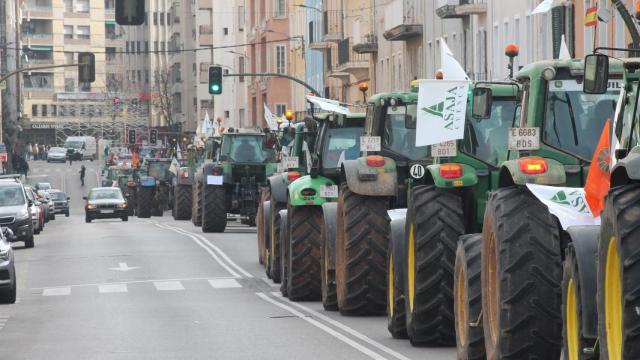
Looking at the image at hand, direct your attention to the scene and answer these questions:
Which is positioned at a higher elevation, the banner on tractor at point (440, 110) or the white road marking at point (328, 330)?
the banner on tractor at point (440, 110)

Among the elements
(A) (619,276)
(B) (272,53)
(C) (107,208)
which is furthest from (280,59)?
(A) (619,276)

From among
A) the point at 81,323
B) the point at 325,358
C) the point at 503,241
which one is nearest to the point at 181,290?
the point at 81,323

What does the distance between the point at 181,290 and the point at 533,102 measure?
42.1 ft

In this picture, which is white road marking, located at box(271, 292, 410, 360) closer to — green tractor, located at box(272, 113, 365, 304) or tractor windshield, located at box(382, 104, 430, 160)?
green tractor, located at box(272, 113, 365, 304)

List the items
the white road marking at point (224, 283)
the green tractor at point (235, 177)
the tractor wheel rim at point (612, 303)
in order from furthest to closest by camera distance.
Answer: the green tractor at point (235, 177) < the white road marking at point (224, 283) < the tractor wheel rim at point (612, 303)

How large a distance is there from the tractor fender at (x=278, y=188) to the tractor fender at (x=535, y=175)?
44.2ft

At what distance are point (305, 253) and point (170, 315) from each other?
2208 millimetres

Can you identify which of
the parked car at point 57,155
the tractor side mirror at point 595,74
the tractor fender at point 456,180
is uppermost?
the tractor side mirror at point 595,74

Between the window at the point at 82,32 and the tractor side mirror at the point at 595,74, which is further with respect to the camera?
the window at the point at 82,32

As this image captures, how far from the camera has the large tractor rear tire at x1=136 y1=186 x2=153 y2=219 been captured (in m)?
72.1

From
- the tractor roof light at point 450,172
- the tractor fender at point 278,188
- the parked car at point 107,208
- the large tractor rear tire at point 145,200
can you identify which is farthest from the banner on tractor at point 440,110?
the large tractor rear tire at point 145,200

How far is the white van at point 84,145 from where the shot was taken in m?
172

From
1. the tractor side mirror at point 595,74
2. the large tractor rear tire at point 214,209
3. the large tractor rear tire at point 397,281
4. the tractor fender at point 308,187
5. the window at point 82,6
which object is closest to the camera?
the tractor side mirror at point 595,74

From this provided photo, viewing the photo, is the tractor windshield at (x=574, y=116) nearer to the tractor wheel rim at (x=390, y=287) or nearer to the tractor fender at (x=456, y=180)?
the tractor fender at (x=456, y=180)
